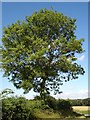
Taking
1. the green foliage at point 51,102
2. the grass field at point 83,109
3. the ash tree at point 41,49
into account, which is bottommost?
the grass field at point 83,109

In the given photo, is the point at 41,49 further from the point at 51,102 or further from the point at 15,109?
the point at 15,109

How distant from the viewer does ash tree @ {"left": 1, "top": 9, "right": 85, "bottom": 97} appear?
82.9 feet

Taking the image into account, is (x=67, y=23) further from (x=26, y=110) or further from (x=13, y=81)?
(x=26, y=110)

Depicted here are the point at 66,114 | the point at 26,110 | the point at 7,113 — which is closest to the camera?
the point at 7,113

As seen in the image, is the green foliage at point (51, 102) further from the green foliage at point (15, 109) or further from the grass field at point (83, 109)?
the green foliage at point (15, 109)

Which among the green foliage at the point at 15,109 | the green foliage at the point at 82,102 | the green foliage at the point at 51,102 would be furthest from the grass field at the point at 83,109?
the green foliage at the point at 15,109

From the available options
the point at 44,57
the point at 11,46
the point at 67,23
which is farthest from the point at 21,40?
the point at 67,23

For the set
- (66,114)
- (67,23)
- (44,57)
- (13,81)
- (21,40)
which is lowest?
(66,114)

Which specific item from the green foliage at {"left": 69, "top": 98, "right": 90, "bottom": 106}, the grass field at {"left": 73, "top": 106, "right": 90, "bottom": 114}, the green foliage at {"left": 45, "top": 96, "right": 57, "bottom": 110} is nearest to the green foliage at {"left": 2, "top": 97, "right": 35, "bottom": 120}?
the green foliage at {"left": 45, "top": 96, "right": 57, "bottom": 110}

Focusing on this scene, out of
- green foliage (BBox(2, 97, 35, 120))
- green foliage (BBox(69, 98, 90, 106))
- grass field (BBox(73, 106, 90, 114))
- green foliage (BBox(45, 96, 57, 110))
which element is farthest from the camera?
green foliage (BBox(69, 98, 90, 106))

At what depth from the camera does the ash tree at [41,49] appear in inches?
995

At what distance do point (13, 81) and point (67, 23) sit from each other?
7.48 meters

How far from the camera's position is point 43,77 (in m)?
25.6

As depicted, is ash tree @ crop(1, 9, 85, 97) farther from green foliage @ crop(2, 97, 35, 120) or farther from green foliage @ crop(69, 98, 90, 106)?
green foliage @ crop(2, 97, 35, 120)
